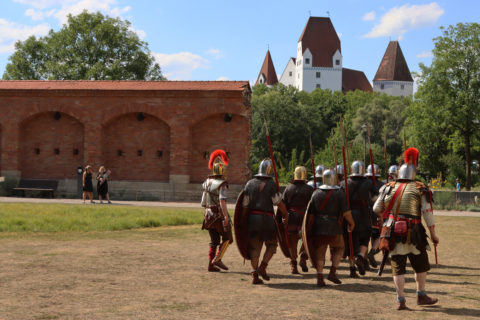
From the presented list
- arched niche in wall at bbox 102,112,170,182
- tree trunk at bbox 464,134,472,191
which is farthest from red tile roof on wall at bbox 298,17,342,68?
arched niche in wall at bbox 102,112,170,182

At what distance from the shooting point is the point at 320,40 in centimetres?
11162

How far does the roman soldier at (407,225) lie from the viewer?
6.67 m

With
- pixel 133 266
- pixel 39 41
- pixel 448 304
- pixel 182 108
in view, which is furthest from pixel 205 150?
pixel 39 41

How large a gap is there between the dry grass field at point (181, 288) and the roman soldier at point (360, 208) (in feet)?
1.45

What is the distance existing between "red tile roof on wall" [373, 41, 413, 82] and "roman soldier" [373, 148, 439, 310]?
117626 millimetres

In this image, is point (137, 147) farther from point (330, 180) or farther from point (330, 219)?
point (330, 219)

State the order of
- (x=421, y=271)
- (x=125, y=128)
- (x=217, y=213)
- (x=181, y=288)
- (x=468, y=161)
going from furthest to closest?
(x=468, y=161) → (x=125, y=128) → (x=217, y=213) → (x=181, y=288) → (x=421, y=271)

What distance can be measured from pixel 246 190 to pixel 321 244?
4.36 ft

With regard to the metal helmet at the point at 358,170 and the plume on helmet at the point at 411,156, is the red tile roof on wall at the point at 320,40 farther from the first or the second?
the plume on helmet at the point at 411,156

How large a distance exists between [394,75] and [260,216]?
385ft

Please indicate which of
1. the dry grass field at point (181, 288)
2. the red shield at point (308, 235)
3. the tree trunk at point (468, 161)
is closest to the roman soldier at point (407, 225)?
the dry grass field at point (181, 288)

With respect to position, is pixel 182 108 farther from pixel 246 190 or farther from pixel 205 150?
pixel 246 190

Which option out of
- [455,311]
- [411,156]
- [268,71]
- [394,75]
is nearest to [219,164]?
[411,156]

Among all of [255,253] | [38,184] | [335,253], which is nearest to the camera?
[255,253]
